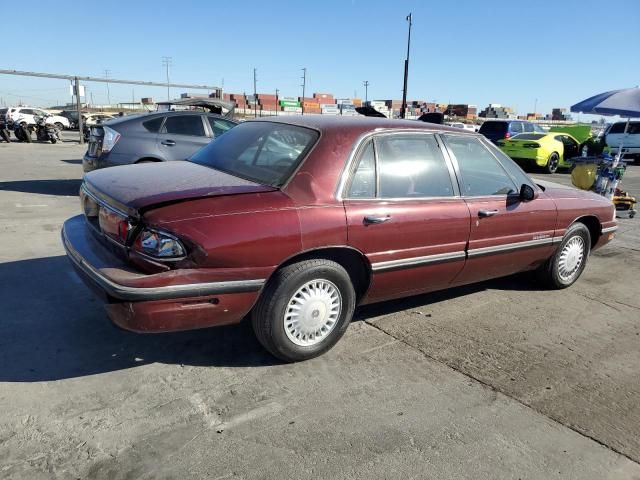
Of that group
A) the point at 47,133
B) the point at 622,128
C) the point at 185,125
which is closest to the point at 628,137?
the point at 622,128

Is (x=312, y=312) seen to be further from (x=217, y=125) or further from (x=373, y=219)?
(x=217, y=125)

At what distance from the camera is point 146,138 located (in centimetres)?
769

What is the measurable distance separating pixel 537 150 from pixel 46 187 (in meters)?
13.2

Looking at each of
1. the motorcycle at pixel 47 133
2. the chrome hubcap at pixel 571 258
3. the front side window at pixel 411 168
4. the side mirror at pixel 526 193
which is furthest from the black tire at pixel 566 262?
the motorcycle at pixel 47 133

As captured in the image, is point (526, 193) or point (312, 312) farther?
point (526, 193)

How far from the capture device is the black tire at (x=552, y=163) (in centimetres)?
1570

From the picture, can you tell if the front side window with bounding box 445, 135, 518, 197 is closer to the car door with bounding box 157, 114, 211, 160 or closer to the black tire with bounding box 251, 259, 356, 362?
the black tire with bounding box 251, 259, 356, 362

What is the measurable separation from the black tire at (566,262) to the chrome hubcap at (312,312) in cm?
249

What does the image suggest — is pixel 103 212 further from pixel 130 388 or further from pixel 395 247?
pixel 395 247

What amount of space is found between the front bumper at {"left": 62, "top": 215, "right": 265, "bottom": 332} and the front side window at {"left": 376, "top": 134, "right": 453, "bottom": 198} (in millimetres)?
1205

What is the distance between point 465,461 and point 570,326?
85.5 inches

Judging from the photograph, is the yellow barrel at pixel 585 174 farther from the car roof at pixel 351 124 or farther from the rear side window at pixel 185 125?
the rear side window at pixel 185 125

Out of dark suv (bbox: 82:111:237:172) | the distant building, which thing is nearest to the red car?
dark suv (bbox: 82:111:237:172)

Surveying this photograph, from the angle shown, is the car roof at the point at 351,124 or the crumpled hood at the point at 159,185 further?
the car roof at the point at 351,124
